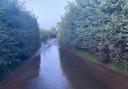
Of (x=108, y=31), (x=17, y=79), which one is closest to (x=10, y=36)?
(x=17, y=79)

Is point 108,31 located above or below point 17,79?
above

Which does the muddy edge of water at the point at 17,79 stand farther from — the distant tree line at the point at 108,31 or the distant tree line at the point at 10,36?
the distant tree line at the point at 108,31

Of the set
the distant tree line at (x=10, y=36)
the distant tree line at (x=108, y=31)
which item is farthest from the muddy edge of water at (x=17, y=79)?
the distant tree line at (x=108, y=31)

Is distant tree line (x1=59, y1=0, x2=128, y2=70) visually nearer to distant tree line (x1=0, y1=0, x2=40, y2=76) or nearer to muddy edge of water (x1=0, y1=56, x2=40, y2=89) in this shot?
muddy edge of water (x1=0, y1=56, x2=40, y2=89)

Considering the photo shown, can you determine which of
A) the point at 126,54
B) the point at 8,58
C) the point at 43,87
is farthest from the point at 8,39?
the point at 126,54

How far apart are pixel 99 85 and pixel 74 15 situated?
21.0 meters

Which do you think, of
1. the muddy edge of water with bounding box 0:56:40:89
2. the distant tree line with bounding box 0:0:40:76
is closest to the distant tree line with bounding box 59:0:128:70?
the muddy edge of water with bounding box 0:56:40:89

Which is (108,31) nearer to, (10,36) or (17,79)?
(17,79)

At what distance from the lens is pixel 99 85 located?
15016mm

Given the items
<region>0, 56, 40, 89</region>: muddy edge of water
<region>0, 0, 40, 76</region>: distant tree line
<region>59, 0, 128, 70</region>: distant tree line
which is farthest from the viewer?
<region>0, 0, 40, 76</region>: distant tree line

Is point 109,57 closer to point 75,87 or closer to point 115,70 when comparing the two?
point 115,70

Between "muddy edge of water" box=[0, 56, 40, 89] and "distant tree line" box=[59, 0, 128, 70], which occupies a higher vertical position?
"distant tree line" box=[59, 0, 128, 70]

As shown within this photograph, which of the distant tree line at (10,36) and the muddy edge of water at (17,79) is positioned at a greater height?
the distant tree line at (10,36)

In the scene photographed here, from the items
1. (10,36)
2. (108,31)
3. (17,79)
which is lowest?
(17,79)
